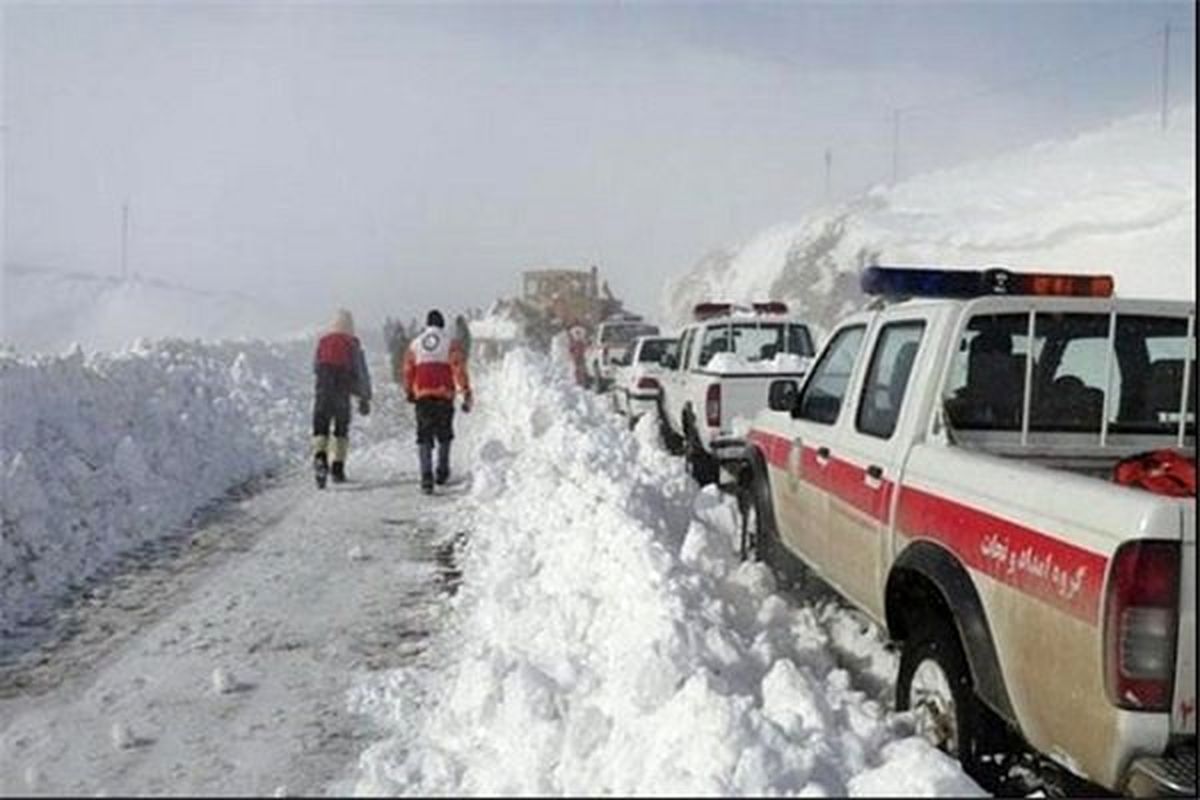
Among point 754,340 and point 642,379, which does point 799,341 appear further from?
point 642,379

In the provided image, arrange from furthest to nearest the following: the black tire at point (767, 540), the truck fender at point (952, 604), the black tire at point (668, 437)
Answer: the black tire at point (668, 437), the black tire at point (767, 540), the truck fender at point (952, 604)

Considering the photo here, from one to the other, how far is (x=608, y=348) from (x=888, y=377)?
24.1 m

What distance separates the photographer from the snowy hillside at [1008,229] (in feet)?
148

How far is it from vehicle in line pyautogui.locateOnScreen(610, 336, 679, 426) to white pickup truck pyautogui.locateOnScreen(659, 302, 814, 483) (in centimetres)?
50

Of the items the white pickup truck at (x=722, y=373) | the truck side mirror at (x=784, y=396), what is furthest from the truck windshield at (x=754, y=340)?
the truck side mirror at (x=784, y=396)

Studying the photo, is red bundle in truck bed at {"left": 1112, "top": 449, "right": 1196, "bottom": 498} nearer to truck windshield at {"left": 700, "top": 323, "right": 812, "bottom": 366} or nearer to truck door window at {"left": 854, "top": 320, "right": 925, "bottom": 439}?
truck door window at {"left": 854, "top": 320, "right": 925, "bottom": 439}

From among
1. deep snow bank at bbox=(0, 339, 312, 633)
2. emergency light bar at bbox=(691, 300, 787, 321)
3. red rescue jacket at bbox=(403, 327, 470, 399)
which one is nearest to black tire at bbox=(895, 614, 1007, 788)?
deep snow bank at bbox=(0, 339, 312, 633)

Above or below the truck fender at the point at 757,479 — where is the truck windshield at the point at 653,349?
above

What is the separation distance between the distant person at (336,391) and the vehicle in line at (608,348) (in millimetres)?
15254

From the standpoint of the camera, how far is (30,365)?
12492 millimetres

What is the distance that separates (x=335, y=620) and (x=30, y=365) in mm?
7639

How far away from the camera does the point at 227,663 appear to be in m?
5.89

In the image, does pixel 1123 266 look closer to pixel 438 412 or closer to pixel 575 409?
pixel 575 409

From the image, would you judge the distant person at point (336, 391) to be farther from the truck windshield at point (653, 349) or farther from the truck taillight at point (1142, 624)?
the truck taillight at point (1142, 624)
